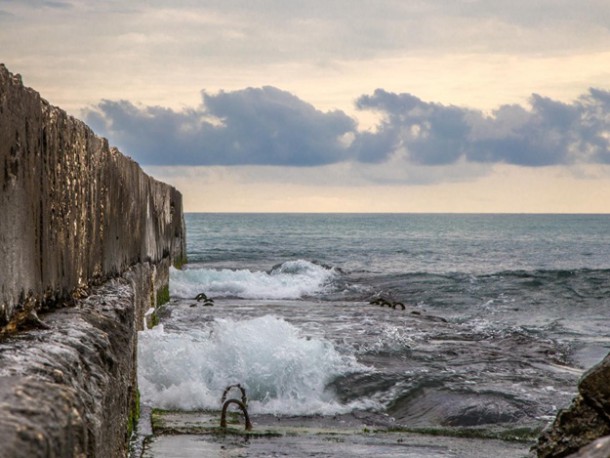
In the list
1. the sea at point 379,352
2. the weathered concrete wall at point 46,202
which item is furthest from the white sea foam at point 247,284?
the weathered concrete wall at point 46,202

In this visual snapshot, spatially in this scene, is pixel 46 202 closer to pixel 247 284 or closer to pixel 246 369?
pixel 246 369

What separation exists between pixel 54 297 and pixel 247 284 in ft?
68.0

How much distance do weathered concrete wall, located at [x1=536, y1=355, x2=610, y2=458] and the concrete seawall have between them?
1996 mm

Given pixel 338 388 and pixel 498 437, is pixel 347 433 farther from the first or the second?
pixel 338 388

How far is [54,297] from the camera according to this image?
3662 millimetres

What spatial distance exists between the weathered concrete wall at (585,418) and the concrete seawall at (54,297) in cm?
200

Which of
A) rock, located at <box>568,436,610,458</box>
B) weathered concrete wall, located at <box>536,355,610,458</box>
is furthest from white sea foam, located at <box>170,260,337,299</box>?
rock, located at <box>568,436,610,458</box>

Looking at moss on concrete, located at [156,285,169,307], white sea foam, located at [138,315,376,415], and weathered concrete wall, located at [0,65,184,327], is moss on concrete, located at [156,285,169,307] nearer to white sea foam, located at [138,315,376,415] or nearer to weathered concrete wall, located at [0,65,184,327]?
white sea foam, located at [138,315,376,415]

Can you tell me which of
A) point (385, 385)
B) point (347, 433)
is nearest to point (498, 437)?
point (347, 433)

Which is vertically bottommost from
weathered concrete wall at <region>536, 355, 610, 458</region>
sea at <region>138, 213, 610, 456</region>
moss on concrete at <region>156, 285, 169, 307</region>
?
sea at <region>138, 213, 610, 456</region>

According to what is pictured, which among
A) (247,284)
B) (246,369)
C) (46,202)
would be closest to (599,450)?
(46,202)

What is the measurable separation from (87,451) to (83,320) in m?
1.13

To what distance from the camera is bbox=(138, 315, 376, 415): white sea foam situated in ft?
29.2

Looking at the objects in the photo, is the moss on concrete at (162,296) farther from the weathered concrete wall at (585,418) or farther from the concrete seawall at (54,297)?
the weathered concrete wall at (585,418)
